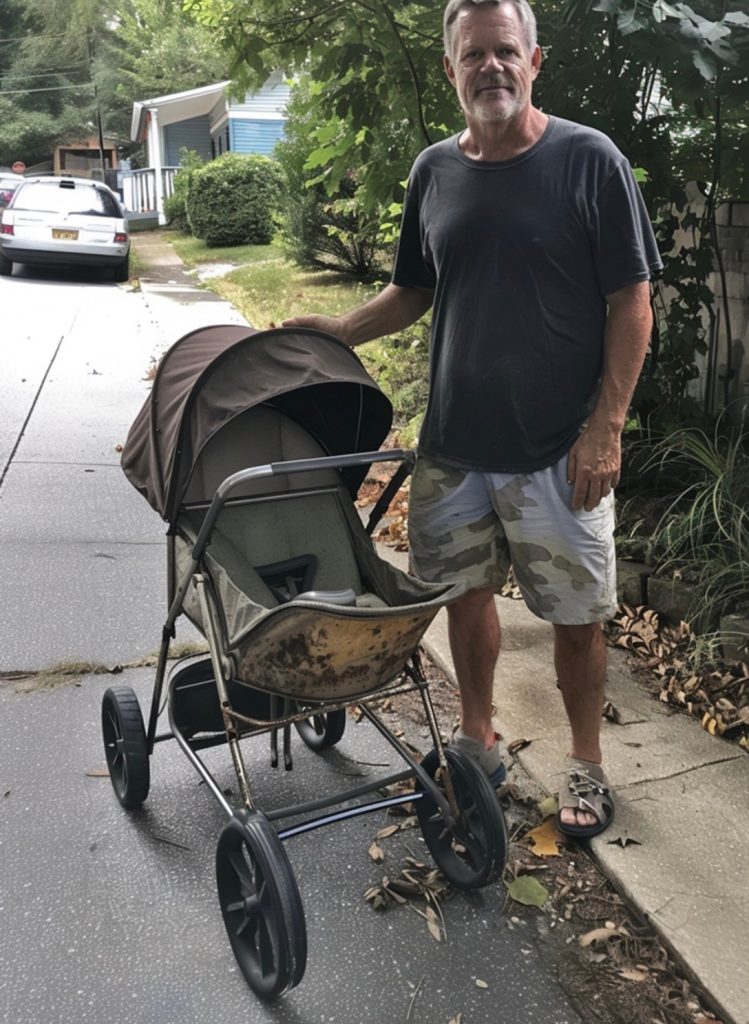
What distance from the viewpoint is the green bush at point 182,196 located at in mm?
25578

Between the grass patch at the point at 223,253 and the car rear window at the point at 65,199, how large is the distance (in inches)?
130

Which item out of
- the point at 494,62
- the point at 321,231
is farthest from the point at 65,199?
the point at 494,62

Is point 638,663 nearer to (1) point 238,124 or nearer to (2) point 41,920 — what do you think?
(2) point 41,920

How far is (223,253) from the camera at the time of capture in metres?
20.8

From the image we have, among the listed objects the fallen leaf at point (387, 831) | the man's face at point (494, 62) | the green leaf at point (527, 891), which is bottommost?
the fallen leaf at point (387, 831)

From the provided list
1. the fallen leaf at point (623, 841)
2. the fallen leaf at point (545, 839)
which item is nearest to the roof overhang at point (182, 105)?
the fallen leaf at point (545, 839)

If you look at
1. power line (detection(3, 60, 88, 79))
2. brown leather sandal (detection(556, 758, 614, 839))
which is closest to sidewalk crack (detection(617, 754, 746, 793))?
brown leather sandal (detection(556, 758, 614, 839))

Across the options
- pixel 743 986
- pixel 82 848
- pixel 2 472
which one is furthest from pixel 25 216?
pixel 743 986

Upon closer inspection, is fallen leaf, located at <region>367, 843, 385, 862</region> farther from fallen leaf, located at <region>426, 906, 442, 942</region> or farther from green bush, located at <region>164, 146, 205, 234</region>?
green bush, located at <region>164, 146, 205, 234</region>

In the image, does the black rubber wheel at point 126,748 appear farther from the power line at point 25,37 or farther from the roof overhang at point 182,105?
the power line at point 25,37

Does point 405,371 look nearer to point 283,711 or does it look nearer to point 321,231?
point 283,711

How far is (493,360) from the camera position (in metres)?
2.85

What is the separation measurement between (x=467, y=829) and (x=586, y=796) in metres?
0.47

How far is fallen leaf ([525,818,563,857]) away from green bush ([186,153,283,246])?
19771mm
